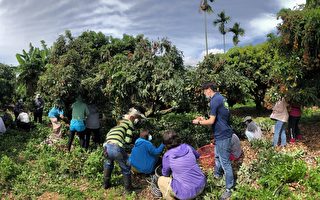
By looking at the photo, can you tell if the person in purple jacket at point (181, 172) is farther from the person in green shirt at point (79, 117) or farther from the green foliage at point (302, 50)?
the person in green shirt at point (79, 117)

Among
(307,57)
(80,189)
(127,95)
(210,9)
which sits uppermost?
(210,9)

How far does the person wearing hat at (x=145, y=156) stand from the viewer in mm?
7074

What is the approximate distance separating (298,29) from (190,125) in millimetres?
4586

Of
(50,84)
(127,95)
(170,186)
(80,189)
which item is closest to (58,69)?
(50,84)

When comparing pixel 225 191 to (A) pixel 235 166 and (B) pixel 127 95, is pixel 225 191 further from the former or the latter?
(B) pixel 127 95

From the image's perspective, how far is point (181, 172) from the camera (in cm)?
578

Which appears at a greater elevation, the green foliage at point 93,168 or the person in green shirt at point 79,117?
the person in green shirt at point 79,117

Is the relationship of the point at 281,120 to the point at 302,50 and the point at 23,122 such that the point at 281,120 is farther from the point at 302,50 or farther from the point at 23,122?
the point at 23,122

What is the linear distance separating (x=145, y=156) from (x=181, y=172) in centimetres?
151

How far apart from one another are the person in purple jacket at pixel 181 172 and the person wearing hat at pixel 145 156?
106 centimetres

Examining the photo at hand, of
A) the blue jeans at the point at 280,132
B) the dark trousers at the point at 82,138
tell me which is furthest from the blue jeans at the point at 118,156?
the blue jeans at the point at 280,132

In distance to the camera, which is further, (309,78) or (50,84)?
(50,84)

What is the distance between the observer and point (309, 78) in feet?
27.3

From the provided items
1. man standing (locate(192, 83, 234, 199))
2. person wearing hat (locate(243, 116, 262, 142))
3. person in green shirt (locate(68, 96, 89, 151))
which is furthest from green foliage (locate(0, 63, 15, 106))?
man standing (locate(192, 83, 234, 199))
